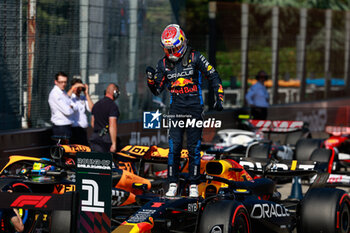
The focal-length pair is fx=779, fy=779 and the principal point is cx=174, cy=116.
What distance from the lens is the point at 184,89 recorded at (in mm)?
8008

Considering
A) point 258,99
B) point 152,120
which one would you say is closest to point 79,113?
point 152,120

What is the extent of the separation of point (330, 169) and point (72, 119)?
13.5 feet

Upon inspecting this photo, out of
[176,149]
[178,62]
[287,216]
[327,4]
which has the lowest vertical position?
[287,216]

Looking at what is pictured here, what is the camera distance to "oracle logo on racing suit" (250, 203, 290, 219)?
7.73m

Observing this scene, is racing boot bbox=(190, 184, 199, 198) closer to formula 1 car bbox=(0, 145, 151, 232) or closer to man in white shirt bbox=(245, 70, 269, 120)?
formula 1 car bbox=(0, 145, 151, 232)

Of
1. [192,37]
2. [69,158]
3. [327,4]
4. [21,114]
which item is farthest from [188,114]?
[327,4]

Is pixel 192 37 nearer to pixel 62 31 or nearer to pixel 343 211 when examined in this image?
pixel 62 31

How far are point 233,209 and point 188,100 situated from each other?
4.72 ft

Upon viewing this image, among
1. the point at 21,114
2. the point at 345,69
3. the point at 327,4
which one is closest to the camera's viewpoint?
the point at 21,114

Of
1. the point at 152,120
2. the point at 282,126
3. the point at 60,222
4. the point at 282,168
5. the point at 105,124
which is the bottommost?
the point at 60,222

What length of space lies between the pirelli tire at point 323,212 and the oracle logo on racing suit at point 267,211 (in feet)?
0.64

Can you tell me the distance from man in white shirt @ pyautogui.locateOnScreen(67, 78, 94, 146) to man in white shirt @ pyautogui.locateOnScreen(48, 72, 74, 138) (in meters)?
0.27

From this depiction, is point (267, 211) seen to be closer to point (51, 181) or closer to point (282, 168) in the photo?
point (282, 168)

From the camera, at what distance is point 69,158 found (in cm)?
949
